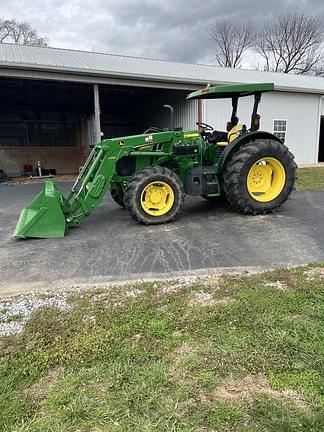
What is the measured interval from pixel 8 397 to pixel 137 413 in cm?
78

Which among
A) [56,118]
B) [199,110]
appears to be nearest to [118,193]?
[199,110]

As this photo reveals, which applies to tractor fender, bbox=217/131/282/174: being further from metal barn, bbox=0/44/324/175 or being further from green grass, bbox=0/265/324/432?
metal barn, bbox=0/44/324/175

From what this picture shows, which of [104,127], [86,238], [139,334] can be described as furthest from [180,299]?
[104,127]

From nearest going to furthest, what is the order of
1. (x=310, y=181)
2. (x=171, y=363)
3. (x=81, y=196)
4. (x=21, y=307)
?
(x=171, y=363), (x=21, y=307), (x=81, y=196), (x=310, y=181)

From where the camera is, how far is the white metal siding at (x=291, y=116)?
1474 cm

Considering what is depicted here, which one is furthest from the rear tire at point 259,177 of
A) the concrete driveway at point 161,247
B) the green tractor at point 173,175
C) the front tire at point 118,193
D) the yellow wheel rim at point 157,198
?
the front tire at point 118,193

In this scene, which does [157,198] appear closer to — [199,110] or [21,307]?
[21,307]

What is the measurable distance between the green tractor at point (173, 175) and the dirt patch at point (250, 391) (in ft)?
12.7

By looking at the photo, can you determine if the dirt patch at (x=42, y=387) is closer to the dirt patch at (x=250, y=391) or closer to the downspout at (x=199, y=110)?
the dirt patch at (x=250, y=391)

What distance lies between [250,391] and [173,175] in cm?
424

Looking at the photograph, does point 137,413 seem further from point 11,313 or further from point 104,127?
point 104,127

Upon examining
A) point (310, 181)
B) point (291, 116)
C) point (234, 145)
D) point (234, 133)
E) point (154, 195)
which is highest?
point (291, 116)

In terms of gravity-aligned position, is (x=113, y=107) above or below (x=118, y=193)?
above

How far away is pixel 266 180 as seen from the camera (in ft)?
21.5
